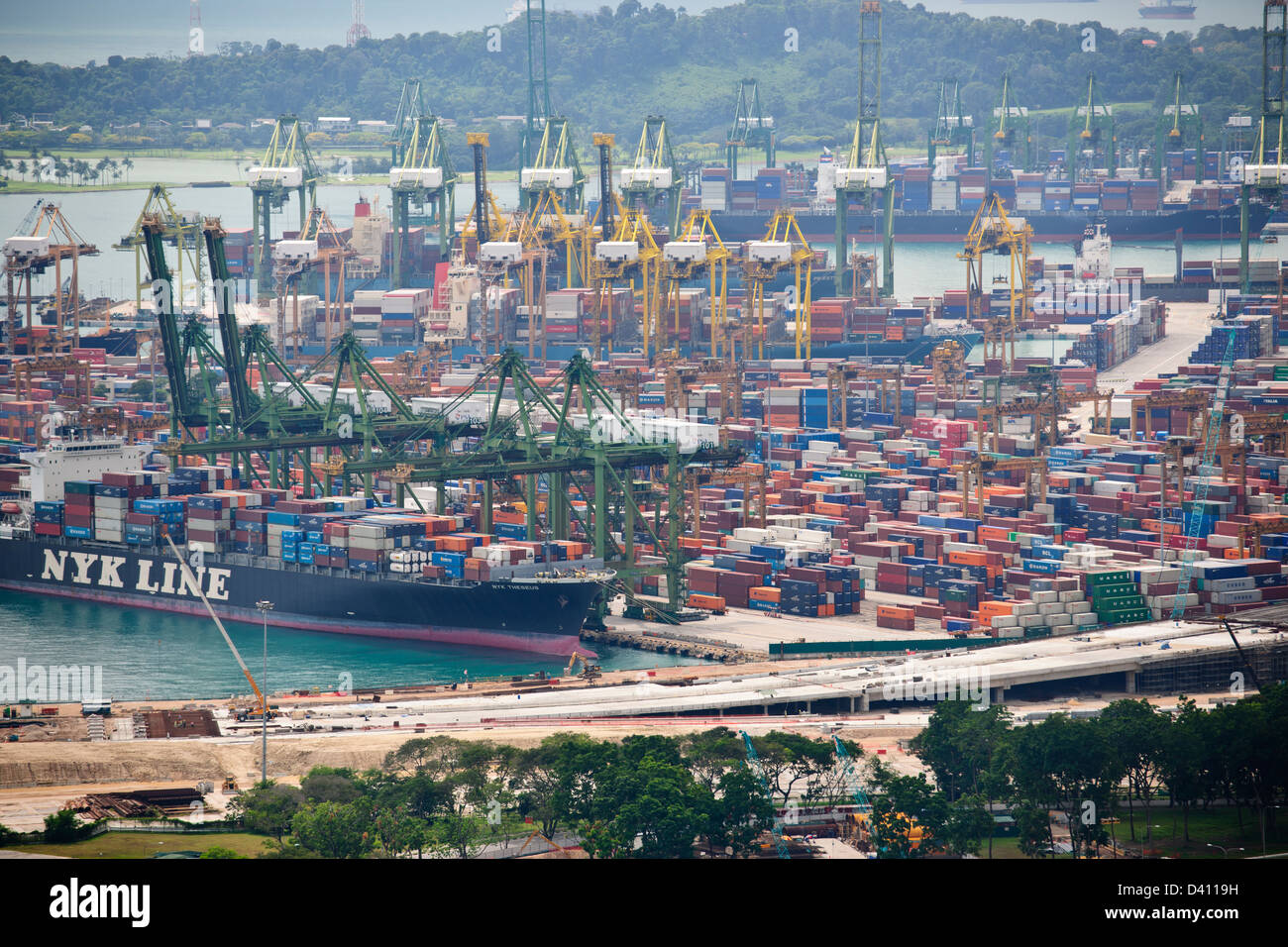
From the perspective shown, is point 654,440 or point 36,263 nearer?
point 654,440

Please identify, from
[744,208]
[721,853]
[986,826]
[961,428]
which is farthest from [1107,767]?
[744,208]

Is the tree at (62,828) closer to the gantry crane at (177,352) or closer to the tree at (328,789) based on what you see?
the tree at (328,789)

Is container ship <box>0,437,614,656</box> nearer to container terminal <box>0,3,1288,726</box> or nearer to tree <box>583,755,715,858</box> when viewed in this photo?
container terminal <box>0,3,1288,726</box>

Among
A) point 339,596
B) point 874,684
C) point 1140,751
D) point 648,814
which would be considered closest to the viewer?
point 648,814

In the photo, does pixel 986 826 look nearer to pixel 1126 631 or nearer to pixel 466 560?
pixel 1126 631

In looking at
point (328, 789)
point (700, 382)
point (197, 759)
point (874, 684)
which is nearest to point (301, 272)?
point (700, 382)

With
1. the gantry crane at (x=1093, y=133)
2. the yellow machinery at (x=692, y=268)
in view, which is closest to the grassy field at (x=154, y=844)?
the yellow machinery at (x=692, y=268)

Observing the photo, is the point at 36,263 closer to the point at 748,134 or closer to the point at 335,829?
the point at 335,829
